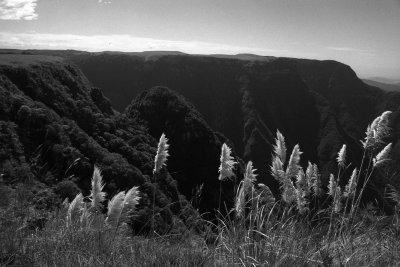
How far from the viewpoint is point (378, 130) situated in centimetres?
452

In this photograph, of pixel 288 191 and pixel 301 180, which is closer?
pixel 288 191

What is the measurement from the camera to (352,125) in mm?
147625

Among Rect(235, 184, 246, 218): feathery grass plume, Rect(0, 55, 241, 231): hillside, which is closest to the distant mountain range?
Rect(0, 55, 241, 231): hillside

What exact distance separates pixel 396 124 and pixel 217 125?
62.9m

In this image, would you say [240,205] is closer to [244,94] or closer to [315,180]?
→ [315,180]

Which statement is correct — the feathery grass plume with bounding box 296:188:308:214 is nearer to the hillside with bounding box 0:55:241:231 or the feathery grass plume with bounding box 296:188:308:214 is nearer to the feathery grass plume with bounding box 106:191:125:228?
the feathery grass plume with bounding box 106:191:125:228

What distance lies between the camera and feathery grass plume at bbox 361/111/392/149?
448cm

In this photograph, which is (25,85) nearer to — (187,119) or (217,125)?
(187,119)

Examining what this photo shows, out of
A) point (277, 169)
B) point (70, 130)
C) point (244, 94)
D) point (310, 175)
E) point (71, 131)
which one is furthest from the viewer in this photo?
point (244, 94)

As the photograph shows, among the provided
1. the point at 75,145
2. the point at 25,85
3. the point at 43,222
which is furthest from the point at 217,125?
the point at 43,222

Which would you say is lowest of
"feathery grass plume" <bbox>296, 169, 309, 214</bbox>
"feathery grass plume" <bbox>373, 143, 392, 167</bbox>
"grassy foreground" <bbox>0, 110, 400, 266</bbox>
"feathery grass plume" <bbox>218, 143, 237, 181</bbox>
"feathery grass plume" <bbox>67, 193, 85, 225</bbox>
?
"feathery grass plume" <bbox>67, 193, 85, 225</bbox>

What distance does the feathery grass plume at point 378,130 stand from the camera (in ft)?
14.7

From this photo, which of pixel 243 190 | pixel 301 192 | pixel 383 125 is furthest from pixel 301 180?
pixel 383 125

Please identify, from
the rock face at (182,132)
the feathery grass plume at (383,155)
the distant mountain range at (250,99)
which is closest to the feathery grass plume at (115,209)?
the feathery grass plume at (383,155)
